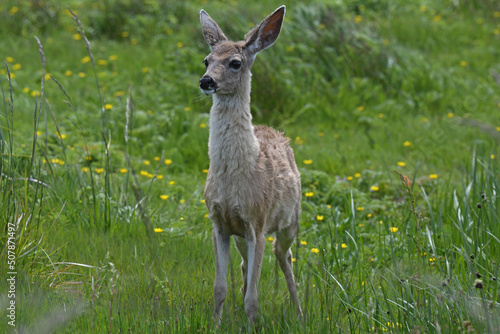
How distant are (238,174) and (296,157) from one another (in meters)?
3.83

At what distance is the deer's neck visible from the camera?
13.8ft

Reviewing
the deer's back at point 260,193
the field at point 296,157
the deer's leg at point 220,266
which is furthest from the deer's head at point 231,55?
the deer's leg at point 220,266

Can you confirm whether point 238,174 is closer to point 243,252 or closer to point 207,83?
point 207,83

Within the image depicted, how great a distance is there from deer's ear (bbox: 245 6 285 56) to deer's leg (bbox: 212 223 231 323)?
1313 millimetres

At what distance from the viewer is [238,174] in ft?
13.8

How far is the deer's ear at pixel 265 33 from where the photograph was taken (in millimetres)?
4582

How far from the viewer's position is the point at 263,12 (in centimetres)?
1257

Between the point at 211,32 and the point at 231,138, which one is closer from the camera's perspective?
the point at 231,138

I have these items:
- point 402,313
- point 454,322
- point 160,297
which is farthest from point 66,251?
point 454,322

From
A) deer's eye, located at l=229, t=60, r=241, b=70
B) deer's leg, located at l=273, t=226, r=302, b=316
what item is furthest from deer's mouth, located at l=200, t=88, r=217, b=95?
deer's leg, located at l=273, t=226, r=302, b=316

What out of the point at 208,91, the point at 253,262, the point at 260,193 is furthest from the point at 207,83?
the point at 253,262

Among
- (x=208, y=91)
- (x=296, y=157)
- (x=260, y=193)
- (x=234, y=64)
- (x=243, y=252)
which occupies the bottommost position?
(x=243, y=252)

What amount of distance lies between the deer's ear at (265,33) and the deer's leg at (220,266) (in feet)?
4.31

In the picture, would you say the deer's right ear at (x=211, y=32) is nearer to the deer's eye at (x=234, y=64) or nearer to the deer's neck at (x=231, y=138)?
the deer's eye at (x=234, y=64)
